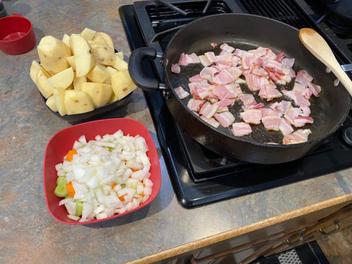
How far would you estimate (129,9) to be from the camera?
96cm

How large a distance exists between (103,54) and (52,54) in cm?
11

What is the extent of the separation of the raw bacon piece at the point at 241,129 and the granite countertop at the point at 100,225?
131mm

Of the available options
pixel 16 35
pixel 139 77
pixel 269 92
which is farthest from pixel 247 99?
pixel 16 35

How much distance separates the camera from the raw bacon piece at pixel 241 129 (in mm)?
696

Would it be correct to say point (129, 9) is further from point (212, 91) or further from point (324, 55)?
point (324, 55)

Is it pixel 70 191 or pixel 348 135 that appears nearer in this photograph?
pixel 70 191

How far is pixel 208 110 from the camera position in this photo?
73 cm

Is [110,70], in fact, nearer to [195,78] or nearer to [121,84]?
[121,84]

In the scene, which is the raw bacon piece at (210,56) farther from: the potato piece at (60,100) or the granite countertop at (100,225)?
the potato piece at (60,100)

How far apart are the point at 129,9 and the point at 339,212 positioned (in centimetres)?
83

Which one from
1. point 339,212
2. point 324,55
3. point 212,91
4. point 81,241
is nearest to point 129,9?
point 212,91

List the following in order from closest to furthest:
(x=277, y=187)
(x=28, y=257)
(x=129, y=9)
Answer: (x=28, y=257) → (x=277, y=187) → (x=129, y=9)

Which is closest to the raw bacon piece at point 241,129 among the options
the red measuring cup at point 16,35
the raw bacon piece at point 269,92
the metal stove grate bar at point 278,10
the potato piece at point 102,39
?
the raw bacon piece at point 269,92

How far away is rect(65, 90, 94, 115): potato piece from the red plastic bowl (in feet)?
0.11
